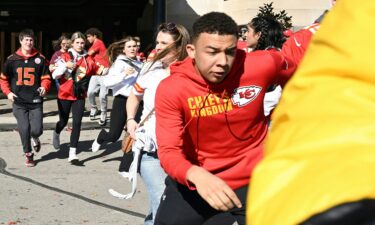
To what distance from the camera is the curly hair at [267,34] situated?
763cm

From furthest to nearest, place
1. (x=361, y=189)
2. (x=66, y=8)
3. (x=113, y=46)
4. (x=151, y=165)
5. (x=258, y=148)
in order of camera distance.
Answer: (x=66, y=8) < (x=113, y=46) < (x=151, y=165) < (x=258, y=148) < (x=361, y=189)

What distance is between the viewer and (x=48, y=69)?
34.5 feet

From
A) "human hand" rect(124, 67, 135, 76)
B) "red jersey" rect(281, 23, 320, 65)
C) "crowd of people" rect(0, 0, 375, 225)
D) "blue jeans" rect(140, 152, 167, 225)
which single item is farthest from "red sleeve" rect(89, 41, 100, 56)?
"red jersey" rect(281, 23, 320, 65)

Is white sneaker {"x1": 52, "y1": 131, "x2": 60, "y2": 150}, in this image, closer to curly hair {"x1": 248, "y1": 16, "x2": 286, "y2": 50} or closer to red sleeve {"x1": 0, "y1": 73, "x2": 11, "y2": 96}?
red sleeve {"x1": 0, "y1": 73, "x2": 11, "y2": 96}

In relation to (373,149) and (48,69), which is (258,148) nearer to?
(373,149)

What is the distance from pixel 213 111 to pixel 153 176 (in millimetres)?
1254

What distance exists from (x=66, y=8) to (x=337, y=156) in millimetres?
20116

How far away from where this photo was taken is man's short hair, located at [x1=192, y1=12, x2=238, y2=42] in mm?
3914

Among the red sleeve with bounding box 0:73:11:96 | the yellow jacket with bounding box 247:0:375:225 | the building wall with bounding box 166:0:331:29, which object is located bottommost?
the building wall with bounding box 166:0:331:29

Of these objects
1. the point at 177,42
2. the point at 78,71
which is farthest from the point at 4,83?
the point at 177,42

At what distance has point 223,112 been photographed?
410cm

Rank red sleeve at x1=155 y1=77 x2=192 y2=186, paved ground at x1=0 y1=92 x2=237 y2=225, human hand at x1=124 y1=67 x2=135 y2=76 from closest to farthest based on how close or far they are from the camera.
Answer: red sleeve at x1=155 y1=77 x2=192 y2=186 < paved ground at x1=0 y1=92 x2=237 y2=225 < human hand at x1=124 y1=67 x2=135 y2=76

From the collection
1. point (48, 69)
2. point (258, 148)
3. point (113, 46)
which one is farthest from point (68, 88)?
point (258, 148)

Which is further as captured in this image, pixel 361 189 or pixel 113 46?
pixel 113 46
